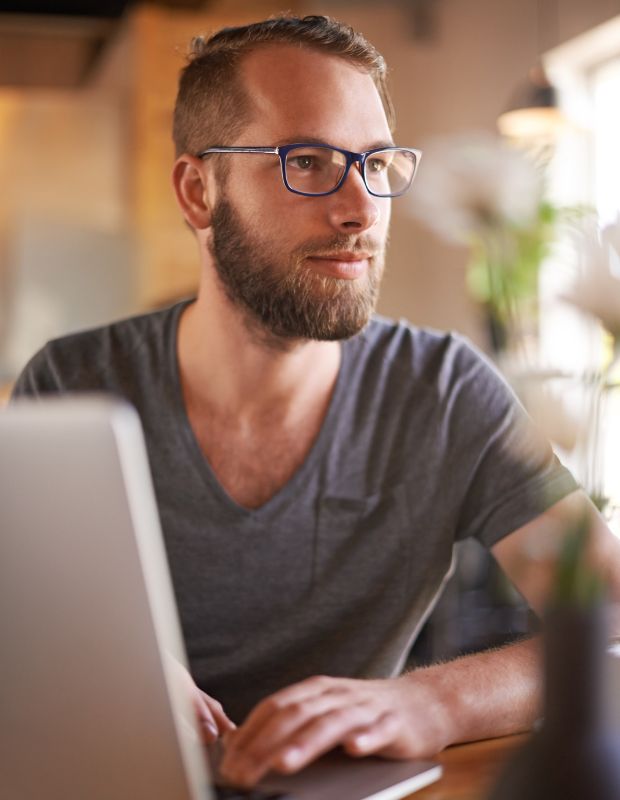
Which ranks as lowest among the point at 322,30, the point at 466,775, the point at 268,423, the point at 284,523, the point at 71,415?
the point at 466,775

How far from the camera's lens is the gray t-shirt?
1448 mm

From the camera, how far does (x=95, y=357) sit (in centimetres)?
161

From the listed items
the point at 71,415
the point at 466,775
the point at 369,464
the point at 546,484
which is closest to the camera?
the point at 71,415

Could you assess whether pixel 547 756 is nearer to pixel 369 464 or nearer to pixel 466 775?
pixel 466 775

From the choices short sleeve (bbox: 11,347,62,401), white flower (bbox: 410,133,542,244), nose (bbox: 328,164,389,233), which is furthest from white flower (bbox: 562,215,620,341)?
short sleeve (bbox: 11,347,62,401)

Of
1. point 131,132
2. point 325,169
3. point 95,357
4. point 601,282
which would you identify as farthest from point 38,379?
point 131,132

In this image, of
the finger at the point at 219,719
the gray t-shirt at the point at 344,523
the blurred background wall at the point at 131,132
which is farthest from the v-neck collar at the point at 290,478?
the blurred background wall at the point at 131,132

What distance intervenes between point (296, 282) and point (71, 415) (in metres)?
0.96

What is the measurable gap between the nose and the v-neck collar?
214mm

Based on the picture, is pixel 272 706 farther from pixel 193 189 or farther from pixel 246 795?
pixel 193 189

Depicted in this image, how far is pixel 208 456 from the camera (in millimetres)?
1523

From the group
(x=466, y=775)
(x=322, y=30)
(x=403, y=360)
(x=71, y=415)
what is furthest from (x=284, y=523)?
(x=71, y=415)

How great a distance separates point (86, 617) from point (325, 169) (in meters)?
0.98

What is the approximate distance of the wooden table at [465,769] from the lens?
0.84 metres
